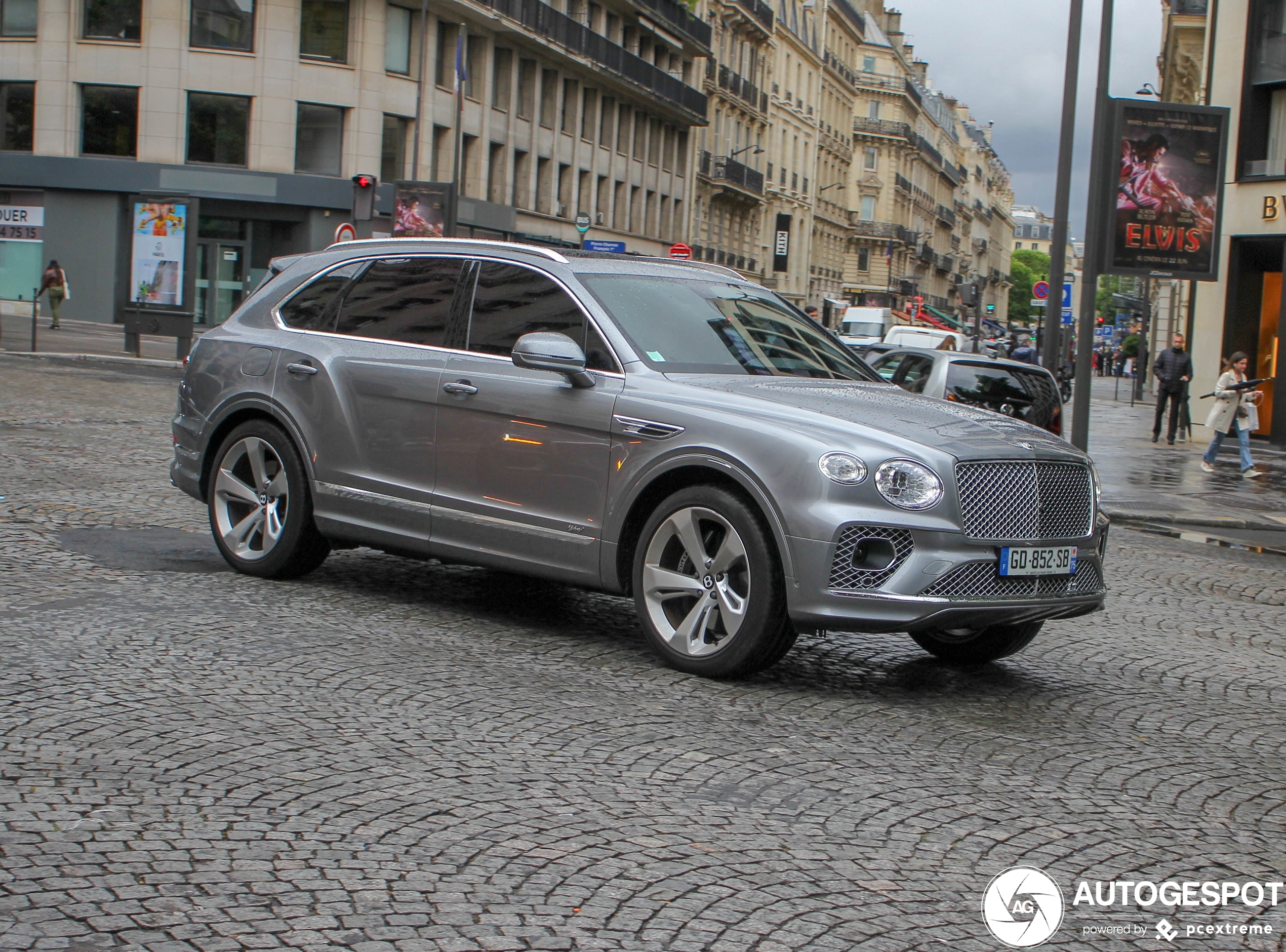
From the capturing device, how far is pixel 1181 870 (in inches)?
159

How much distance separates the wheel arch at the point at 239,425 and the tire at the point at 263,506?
0.12 feet

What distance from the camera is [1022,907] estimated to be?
12.2ft

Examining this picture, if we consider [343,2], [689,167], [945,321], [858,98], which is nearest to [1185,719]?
[343,2]

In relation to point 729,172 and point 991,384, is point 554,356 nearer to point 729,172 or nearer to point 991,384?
point 991,384

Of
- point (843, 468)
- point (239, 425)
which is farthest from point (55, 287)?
point (843, 468)

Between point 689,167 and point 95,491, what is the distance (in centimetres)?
6179

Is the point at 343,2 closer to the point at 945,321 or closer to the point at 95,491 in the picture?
the point at 95,491

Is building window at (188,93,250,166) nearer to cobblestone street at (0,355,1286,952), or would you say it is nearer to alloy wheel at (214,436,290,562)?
cobblestone street at (0,355,1286,952)

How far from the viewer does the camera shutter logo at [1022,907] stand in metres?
3.54

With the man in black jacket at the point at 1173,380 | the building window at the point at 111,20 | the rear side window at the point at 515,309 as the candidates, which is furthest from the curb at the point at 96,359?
the rear side window at the point at 515,309

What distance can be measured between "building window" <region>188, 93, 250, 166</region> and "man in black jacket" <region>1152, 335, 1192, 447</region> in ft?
85.8

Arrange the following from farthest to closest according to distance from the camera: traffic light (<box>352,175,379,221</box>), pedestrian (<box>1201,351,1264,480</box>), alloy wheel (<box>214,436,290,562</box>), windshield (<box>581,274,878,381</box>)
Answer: traffic light (<box>352,175,379,221</box>)
pedestrian (<box>1201,351,1264,480</box>)
alloy wheel (<box>214,436,290,562</box>)
windshield (<box>581,274,878,381</box>)

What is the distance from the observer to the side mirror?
6.44 metres

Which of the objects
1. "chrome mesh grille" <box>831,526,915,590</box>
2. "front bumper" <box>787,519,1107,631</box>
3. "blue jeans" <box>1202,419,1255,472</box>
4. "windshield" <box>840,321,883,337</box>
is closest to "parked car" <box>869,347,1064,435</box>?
"blue jeans" <box>1202,419,1255,472</box>
